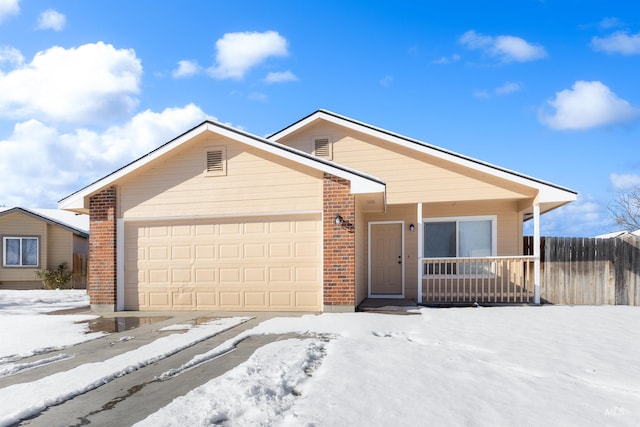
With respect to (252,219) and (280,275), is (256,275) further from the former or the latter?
(252,219)

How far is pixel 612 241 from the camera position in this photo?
11.1m

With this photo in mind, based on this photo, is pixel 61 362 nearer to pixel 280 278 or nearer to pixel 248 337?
pixel 248 337

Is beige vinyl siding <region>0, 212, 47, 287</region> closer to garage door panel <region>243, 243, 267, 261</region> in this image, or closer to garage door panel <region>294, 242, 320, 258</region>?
garage door panel <region>243, 243, 267, 261</region>

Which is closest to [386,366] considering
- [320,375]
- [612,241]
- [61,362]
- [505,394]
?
[320,375]

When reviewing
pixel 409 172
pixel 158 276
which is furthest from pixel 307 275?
pixel 409 172

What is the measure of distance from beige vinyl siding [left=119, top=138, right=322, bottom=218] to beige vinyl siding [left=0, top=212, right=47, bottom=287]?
13.2 metres

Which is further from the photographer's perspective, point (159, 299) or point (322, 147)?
point (322, 147)

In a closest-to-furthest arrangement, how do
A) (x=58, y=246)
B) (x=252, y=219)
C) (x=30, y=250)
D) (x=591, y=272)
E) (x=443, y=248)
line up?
(x=252, y=219), (x=591, y=272), (x=443, y=248), (x=30, y=250), (x=58, y=246)

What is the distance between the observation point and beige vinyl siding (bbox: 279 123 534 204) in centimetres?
1131

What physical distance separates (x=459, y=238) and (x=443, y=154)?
277cm

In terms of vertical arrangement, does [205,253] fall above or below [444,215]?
below

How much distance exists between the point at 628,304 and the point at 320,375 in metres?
10.8

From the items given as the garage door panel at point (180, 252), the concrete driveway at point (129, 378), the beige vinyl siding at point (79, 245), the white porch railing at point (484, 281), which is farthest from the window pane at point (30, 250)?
the white porch railing at point (484, 281)

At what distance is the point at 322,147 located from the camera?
1320 centimetres
